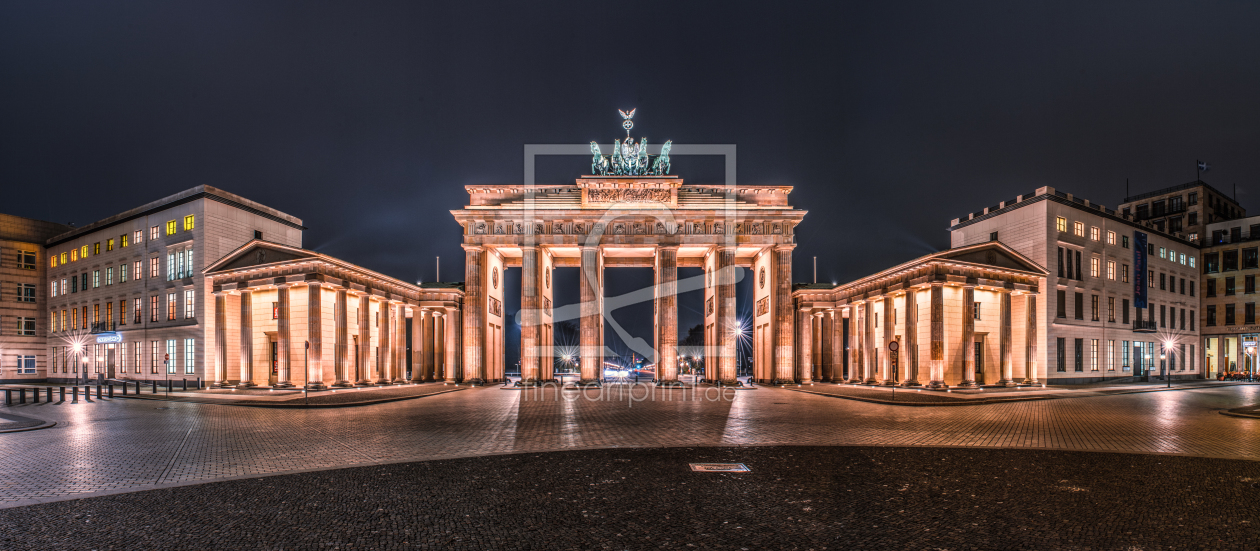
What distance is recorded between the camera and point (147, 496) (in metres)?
8.83

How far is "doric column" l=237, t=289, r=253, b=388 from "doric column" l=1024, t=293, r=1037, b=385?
53024 millimetres

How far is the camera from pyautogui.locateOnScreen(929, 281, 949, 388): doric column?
3678 centimetres

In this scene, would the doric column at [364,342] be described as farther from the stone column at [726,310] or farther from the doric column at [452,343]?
the stone column at [726,310]

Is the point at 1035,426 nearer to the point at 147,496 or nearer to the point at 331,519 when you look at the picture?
the point at 331,519

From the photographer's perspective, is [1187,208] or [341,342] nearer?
[341,342]

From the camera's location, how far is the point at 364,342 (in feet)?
135

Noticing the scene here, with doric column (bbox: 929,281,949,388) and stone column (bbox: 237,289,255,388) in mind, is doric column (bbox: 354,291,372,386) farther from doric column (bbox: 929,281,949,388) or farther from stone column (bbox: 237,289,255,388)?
doric column (bbox: 929,281,949,388)

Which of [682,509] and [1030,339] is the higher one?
[682,509]

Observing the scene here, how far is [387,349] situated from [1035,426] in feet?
138

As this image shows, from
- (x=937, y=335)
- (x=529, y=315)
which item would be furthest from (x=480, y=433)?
(x=937, y=335)

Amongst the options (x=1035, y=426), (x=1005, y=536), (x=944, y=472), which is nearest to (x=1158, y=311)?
(x=1035, y=426)

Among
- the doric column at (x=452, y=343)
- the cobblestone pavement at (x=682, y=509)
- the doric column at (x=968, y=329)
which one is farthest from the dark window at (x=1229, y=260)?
the doric column at (x=452, y=343)

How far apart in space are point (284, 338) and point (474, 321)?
1311cm

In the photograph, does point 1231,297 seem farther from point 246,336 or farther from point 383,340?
point 246,336
